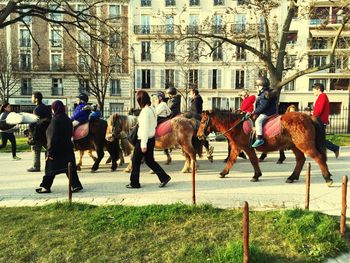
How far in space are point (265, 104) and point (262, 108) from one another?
0.13 meters

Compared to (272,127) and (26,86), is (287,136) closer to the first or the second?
(272,127)

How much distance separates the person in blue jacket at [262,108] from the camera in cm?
906

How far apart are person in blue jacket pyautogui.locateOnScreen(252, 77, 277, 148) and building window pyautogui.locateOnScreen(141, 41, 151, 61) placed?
137 feet

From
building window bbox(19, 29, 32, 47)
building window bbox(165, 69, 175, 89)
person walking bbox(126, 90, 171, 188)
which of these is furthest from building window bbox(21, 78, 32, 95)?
person walking bbox(126, 90, 171, 188)

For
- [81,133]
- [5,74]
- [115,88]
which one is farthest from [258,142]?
[5,74]

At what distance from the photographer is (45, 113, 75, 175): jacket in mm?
7887

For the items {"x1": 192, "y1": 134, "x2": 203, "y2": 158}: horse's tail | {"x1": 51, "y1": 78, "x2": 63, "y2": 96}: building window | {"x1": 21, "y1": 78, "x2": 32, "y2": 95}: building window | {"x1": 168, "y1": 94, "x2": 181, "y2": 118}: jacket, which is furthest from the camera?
{"x1": 51, "y1": 78, "x2": 63, "y2": 96}: building window

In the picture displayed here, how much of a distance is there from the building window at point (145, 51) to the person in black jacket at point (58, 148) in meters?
42.7

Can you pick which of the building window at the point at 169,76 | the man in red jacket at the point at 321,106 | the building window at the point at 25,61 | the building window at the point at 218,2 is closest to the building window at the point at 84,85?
the building window at the point at 25,61

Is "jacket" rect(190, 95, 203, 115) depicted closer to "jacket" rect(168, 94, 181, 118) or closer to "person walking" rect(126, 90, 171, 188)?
"jacket" rect(168, 94, 181, 118)

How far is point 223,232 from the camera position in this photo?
215 inches

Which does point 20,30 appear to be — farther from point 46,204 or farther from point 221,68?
point 46,204

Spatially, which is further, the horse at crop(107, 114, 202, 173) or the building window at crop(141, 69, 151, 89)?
the building window at crop(141, 69, 151, 89)

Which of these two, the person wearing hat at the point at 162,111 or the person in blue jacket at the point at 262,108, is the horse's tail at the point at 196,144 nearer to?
the person wearing hat at the point at 162,111
